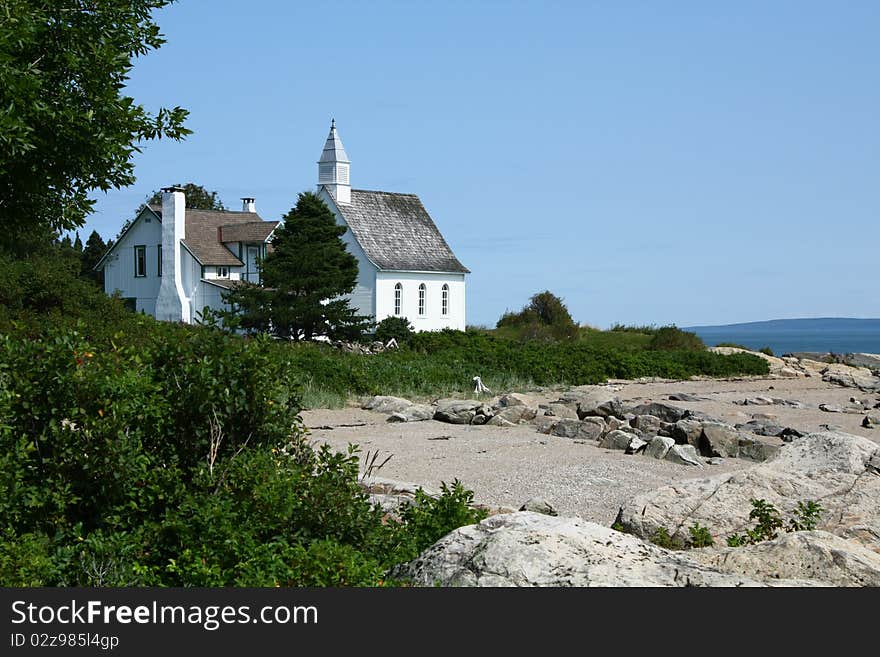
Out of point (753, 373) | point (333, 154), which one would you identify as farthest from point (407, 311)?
point (753, 373)

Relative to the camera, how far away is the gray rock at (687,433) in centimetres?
1484

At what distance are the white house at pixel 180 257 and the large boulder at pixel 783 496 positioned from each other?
130 ft

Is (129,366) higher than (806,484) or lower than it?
higher

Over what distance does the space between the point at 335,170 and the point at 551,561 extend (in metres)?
41.6

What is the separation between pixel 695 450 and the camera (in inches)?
551

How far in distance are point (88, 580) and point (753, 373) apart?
30.9m

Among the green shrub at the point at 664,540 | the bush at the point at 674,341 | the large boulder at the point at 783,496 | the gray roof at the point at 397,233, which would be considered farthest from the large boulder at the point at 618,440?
the gray roof at the point at 397,233

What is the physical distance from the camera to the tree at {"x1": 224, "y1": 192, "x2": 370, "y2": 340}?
111 ft

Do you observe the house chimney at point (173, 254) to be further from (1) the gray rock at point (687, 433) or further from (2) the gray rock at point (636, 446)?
(2) the gray rock at point (636, 446)

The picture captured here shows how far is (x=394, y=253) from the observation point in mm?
46688

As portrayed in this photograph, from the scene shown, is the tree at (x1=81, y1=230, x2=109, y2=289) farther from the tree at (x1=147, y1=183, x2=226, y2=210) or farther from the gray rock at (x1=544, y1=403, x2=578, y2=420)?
the gray rock at (x1=544, y1=403, x2=578, y2=420)

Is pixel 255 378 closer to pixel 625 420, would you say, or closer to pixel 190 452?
pixel 190 452

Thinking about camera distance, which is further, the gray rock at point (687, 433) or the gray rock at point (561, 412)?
the gray rock at point (561, 412)

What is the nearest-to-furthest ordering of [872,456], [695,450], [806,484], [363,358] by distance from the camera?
[806,484] → [872,456] → [695,450] → [363,358]
